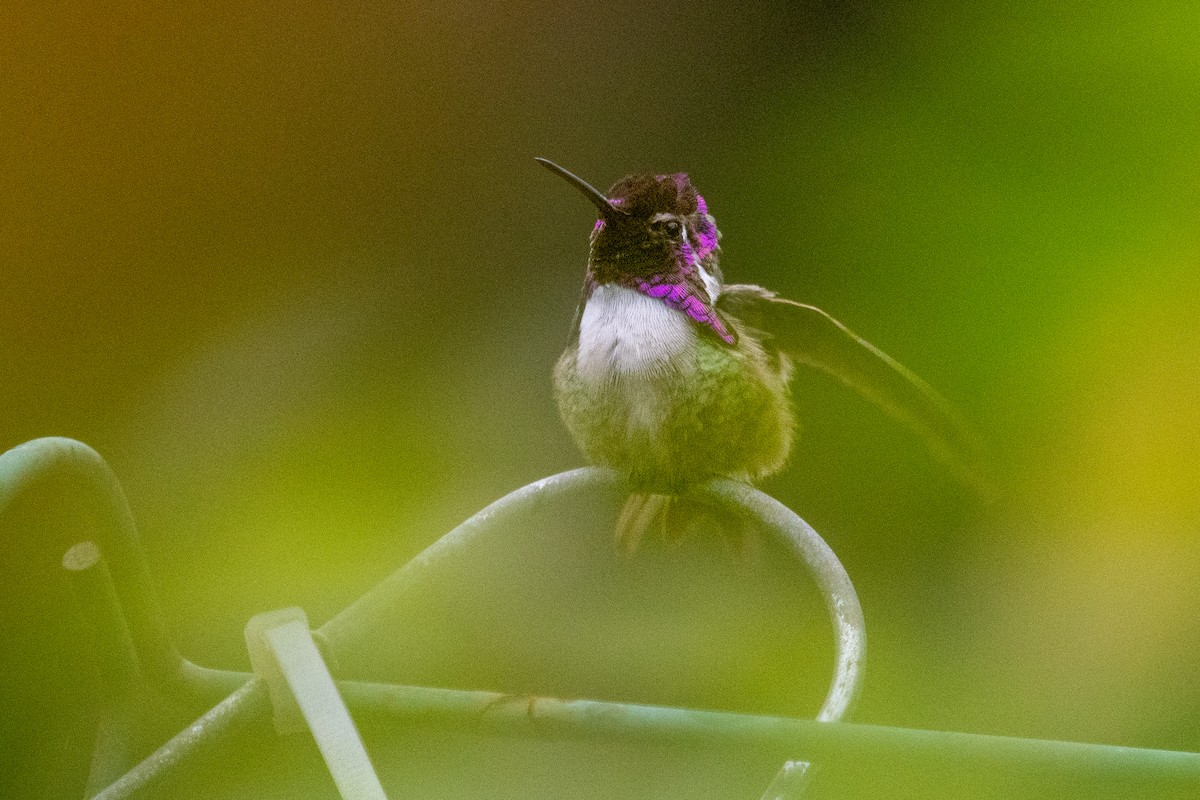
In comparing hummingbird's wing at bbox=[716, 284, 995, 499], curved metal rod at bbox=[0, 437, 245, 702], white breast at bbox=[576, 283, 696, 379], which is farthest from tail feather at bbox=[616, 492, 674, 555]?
curved metal rod at bbox=[0, 437, 245, 702]

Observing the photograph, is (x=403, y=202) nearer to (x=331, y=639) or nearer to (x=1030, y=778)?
(x=331, y=639)

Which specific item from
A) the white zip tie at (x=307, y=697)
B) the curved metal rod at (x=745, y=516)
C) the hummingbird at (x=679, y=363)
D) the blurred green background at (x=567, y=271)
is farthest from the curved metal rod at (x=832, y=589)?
the blurred green background at (x=567, y=271)

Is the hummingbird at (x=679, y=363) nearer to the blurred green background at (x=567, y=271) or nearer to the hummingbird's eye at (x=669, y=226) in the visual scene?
the hummingbird's eye at (x=669, y=226)

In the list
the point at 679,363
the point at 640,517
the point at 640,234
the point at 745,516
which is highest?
the point at 640,234

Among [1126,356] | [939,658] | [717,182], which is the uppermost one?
[717,182]

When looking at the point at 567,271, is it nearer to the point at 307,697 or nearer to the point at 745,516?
the point at 745,516

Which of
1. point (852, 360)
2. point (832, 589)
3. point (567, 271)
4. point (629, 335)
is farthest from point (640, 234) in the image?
point (832, 589)

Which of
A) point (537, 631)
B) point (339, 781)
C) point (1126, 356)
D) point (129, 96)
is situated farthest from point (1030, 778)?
point (129, 96)
